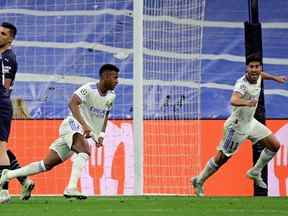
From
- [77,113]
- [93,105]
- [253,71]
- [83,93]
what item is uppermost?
[253,71]

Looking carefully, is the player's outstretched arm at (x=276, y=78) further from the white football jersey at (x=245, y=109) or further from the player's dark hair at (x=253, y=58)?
the player's dark hair at (x=253, y=58)

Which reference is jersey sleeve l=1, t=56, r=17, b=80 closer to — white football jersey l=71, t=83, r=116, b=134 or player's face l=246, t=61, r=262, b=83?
white football jersey l=71, t=83, r=116, b=134

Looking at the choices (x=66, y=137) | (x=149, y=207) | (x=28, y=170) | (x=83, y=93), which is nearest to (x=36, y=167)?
(x=28, y=170)

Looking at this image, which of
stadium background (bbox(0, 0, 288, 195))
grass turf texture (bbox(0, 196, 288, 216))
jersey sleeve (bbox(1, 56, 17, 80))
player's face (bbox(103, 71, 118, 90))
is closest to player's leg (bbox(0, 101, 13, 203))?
grass turf texture (bbox(0, 196, 288, 216))

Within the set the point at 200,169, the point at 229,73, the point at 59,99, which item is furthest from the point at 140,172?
the point at 229,73

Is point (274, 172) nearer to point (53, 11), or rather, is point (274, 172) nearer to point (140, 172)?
point (140, 172)

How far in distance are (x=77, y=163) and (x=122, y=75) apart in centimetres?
758

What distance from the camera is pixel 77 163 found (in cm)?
1299

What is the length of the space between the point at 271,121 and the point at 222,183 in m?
1.26

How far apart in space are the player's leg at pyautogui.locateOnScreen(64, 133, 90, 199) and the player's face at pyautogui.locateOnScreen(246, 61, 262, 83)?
9.39ft

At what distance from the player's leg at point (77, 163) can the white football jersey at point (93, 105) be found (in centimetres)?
34

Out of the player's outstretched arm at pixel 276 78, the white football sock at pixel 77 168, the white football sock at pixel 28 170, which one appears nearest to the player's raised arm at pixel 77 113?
the white football sock at pixel 77 168

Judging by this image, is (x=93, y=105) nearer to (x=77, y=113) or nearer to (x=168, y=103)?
(x=77, y=113)

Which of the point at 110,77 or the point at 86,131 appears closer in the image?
the point at 86,131
